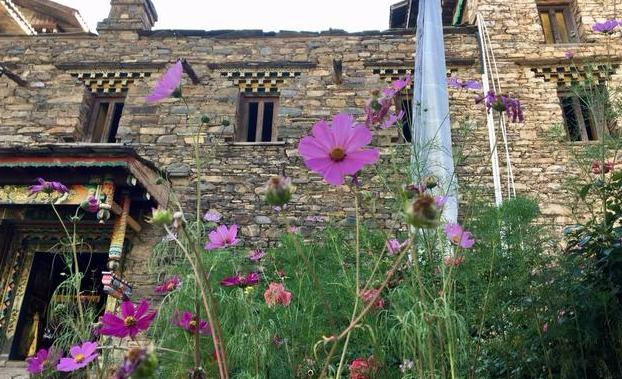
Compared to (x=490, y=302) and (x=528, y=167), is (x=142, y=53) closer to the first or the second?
(x=528, y=167)

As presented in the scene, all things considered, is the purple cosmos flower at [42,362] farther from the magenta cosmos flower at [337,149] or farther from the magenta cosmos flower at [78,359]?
the magenta cosmos flower at [337,149]

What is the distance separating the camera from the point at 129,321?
69.7 inches

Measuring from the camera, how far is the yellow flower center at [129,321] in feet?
5.78

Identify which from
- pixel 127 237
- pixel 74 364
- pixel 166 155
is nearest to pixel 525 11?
pixel 166 155

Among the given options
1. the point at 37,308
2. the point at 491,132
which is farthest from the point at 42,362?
the point at 491,132

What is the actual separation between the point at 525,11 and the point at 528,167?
3041 millimetres

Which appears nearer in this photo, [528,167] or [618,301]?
[618,301]

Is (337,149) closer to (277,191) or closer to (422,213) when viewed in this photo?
(277,191)

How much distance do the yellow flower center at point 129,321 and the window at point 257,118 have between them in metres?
6.23

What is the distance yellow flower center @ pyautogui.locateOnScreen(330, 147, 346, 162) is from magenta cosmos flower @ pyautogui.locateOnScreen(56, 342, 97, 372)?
1.07m

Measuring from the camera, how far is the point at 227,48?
8.61 m

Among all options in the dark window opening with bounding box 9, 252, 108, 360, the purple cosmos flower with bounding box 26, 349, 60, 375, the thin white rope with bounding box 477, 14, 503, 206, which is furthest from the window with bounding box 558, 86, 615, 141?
the purple cosmos flower with bounding box 26, 349, 60, 375

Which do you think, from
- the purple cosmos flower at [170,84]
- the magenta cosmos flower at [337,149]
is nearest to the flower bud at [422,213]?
the magenta cosmos flower at [337,149]

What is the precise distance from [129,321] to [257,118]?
21.7 feet
